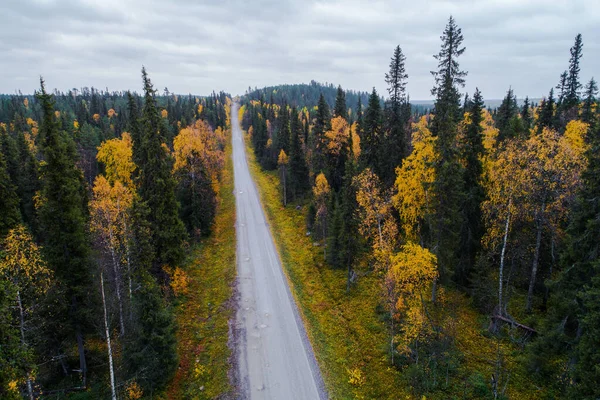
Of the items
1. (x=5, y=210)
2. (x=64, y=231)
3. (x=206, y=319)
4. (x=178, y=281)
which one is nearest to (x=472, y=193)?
(x=206, y=319)

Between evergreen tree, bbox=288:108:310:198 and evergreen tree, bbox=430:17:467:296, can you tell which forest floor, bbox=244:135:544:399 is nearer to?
evergreen tree, bbox=430:17:467:296

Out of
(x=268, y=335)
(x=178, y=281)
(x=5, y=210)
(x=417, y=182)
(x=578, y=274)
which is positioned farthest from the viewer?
(x=178, y=281)

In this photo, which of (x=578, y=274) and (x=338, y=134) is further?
(x=338, y=134)

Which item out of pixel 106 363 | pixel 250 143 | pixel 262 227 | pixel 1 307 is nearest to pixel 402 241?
pixel 262 227

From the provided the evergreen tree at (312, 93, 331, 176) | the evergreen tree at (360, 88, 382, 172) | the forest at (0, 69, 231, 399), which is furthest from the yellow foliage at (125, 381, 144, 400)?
the evergreen tree at (312, 93, 331, 176)

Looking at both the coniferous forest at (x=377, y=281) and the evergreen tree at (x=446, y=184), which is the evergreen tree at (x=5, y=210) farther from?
the evergreen tree at (x=446, y=184)

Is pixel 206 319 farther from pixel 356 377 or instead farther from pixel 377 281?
pixel 377 281

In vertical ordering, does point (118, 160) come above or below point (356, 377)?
above
